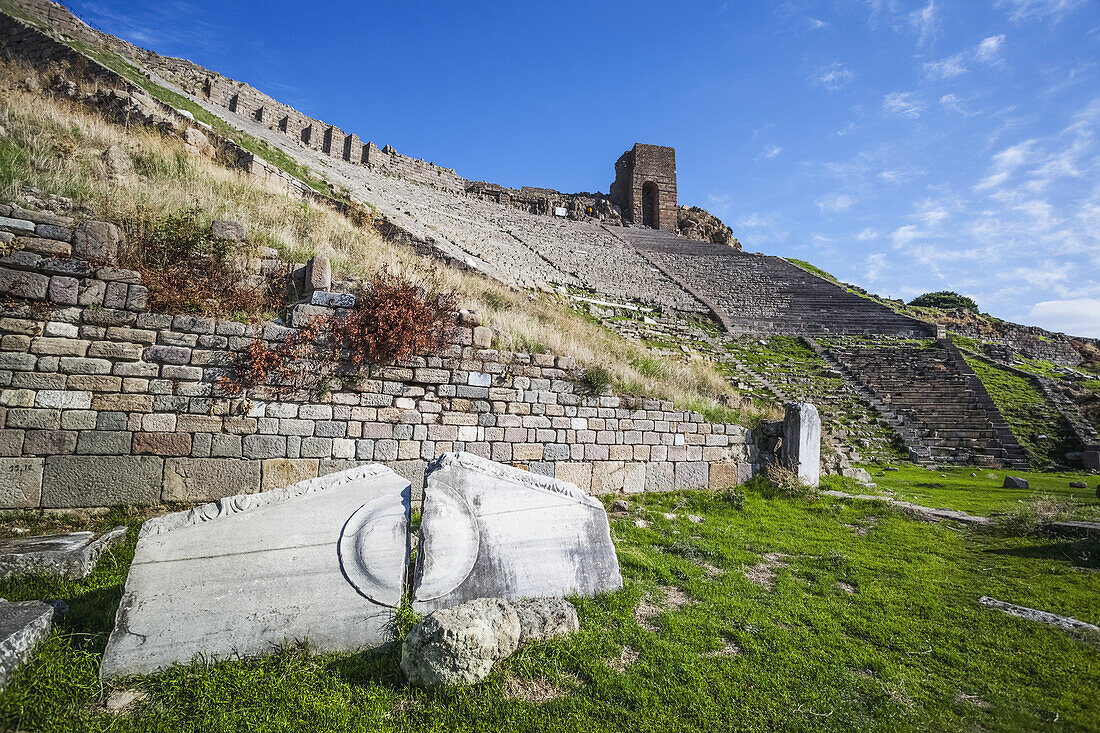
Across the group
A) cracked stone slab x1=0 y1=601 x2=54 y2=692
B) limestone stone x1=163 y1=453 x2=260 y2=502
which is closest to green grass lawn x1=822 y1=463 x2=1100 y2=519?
limestone stone x1=163 y1=453 x2=260 y2=502

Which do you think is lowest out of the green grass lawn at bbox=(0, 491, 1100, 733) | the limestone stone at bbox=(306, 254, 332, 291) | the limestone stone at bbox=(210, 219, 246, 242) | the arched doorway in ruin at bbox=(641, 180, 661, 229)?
the green grass lawn at bbox=(0, 491, 1100, 733)

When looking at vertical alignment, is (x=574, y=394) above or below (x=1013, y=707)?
above

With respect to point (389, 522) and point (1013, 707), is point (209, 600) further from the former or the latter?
point (1013, 707)

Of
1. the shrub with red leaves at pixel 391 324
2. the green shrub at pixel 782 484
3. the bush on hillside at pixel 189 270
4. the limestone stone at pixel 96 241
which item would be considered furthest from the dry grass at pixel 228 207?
the green shrub at pixel 782 484

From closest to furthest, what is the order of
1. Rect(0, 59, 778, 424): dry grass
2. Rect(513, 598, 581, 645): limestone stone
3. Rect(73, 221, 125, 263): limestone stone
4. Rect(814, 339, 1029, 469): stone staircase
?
Rect(513, 598, 581, 645): limestone stone → Rect(73, 221, 125, 263): limestone stone → Rect(0, 59, 778, 424): dry grass → Rect(814, 339, 1029, 469): stone staircase

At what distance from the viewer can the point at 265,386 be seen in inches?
247

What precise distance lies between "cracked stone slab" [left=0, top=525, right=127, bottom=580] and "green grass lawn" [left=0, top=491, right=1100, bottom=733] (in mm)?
113

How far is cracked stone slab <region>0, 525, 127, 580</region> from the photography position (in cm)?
373

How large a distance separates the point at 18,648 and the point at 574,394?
6.61 m

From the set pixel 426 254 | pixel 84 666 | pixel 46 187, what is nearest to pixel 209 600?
pixel 84 666

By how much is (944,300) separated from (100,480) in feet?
200

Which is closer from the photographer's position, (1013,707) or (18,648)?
(18,648)

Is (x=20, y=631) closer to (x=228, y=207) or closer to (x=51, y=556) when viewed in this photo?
(x=51, y=556)

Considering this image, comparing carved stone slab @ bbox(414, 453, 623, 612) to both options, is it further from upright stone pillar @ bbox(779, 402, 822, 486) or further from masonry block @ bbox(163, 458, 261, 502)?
upright stone pillar @ bbox(779, 402, 822, 486)
